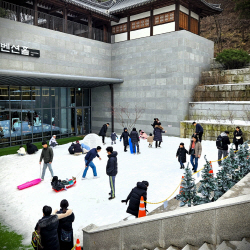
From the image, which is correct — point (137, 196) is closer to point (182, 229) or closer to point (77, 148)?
point (182, 229)

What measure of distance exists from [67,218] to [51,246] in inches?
24.6

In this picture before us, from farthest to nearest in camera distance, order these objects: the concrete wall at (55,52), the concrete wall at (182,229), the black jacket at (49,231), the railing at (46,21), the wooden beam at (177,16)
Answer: the wooden beam at (177,16) → the railing at (46,21) → the concrete wall at (55,52) → the black jacket at (49,231) → the concrete wall at (182,229)

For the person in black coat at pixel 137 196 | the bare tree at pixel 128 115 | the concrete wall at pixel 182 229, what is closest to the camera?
the concrete wall at pixel 182 229

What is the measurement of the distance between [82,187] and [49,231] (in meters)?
4.85

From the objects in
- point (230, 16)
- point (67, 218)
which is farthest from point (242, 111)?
point (230, 16)

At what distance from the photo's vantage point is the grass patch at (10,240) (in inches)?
242

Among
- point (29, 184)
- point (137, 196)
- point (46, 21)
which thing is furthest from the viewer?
point (46, 21)

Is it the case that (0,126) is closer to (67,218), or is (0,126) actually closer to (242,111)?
(67,218)

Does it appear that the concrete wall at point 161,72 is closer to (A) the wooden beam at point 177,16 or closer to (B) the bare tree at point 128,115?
(B) the bare tree at point 128,115

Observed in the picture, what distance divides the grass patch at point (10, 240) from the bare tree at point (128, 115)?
16660 mm

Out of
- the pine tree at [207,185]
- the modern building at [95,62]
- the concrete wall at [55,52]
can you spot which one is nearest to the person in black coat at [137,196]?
the pine tree at [207,185]

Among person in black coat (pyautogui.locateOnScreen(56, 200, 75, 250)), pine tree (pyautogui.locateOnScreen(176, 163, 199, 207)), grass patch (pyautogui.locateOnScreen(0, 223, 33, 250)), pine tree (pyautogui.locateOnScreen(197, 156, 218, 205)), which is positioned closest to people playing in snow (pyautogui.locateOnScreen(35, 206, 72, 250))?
person in black coat (pyautogui.locateOnScreen(56, 200, 75, 250))

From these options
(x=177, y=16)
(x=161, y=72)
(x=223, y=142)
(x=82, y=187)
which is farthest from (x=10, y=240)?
(x=177, y=16)

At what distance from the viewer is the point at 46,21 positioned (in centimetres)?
1961
